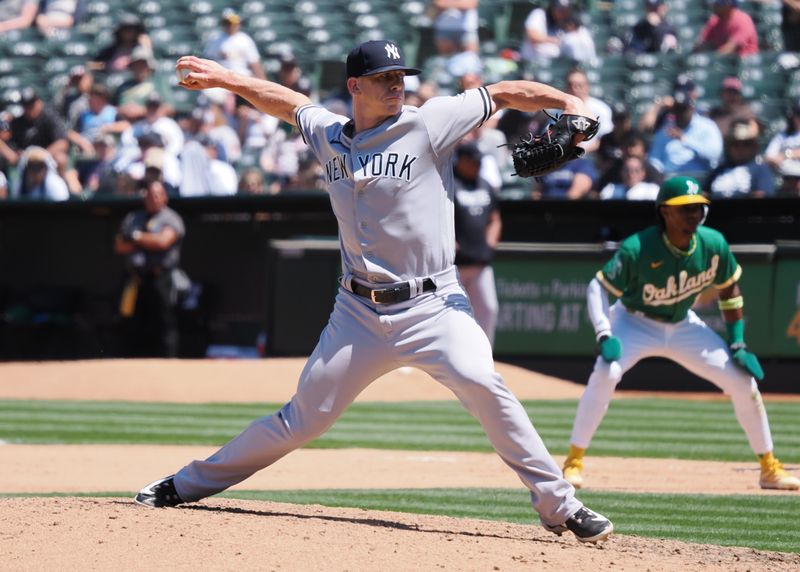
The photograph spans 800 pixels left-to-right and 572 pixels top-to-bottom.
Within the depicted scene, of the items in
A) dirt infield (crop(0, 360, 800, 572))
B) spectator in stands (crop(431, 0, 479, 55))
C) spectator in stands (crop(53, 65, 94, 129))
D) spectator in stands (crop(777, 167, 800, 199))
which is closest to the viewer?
dirt infield (crop(0, 360, 800, 572))

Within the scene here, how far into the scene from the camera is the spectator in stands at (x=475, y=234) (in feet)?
40.0

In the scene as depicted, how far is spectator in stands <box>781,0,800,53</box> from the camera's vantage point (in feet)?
52.4

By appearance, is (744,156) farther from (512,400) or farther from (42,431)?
(512,400)

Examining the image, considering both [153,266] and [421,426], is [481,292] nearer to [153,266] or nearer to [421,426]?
[421,426]

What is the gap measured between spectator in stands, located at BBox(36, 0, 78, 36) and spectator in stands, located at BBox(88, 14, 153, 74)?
2.08 metres

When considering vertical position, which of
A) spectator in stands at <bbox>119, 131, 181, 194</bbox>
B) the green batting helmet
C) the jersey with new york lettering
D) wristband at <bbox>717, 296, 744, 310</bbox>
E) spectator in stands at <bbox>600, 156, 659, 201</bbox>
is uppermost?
the jersey with new york lettering

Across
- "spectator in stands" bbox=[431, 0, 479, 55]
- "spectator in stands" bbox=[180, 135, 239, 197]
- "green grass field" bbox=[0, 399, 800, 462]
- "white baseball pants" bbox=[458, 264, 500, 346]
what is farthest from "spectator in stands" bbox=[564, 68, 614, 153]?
"spectator in stands" bbox=[180, 135, 239, 197]

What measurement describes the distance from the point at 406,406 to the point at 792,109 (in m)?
5.05

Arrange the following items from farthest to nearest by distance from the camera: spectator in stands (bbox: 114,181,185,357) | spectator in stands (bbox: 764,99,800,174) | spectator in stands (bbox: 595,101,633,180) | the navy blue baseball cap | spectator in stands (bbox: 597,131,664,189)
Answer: spectator in stands (bbox: 595,101,633,180)
spectator in stands (bbox: 114,181,185,357)
spectator in stands (bbox: 597,131,664,189)
spectator in stands (bbox: 764,99,800,174)
the navy blue baseball cap

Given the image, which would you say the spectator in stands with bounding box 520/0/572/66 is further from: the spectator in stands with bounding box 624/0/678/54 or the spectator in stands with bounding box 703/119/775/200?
the spectator in stands with bounding box 703/119/775/200

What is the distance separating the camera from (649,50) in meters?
16.8

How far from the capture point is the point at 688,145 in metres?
14.1

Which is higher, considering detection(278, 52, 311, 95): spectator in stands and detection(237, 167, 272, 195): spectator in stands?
detection(278, 52, 311, 95): spectator in stands

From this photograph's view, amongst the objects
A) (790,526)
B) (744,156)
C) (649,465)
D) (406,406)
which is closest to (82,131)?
(406,406)
